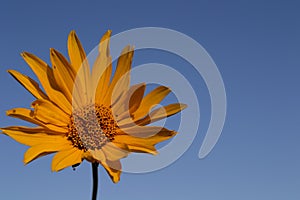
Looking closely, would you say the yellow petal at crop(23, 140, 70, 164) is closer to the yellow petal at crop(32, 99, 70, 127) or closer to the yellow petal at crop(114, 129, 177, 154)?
the yellow petal at crop(32, 99, 70, 127)

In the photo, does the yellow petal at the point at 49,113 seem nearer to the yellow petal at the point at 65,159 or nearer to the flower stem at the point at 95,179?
the yellow petal at the point at 65,159

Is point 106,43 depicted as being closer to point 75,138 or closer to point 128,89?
point 128,89

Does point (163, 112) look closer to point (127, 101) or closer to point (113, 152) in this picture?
point (127, 101)

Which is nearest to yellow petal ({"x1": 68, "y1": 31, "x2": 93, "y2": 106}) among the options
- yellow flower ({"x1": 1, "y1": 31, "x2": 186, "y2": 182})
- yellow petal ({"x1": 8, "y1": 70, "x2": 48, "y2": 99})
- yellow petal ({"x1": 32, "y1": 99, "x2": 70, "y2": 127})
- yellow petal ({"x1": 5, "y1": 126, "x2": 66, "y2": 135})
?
yellow flower ({"x1": 1, "y1": 31, "x2": 186, "y2": 182})

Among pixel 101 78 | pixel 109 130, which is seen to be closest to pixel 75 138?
pixel 109 130

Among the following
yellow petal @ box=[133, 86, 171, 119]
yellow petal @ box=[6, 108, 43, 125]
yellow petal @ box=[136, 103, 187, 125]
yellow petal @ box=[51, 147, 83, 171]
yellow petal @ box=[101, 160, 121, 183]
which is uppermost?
yellow petal @ box=[133, 86, 171, 119]
